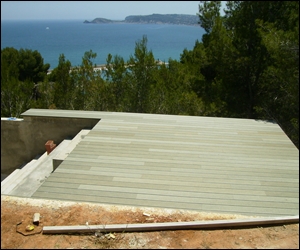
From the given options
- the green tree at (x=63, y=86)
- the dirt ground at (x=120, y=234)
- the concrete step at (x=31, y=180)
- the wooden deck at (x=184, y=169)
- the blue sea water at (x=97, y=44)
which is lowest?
the concrete step at (x=31, y=180)

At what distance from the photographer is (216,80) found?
8992 millimetres

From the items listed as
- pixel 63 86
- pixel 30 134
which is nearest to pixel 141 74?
pixel 63 86

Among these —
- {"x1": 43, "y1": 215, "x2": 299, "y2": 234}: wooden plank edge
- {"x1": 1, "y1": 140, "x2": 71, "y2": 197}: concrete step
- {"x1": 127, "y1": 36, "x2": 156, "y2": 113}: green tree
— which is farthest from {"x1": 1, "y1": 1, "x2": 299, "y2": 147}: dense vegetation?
{"x1": 43, "y1": 215, "x2": 299, "y2": 234}: wooden plank edge

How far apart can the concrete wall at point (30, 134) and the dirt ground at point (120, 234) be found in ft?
10.5

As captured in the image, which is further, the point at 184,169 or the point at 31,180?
the point at 31,180

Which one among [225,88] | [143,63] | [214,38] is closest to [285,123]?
[225,88]

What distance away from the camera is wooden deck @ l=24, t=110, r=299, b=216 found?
348cm

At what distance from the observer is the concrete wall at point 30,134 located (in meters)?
6.46

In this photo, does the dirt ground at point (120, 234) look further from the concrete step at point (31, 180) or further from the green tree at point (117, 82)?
the green tree at point (117, 82)

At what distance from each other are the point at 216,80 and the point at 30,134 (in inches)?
230

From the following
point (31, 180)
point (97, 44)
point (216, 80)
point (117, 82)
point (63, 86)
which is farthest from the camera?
point (97, 44)

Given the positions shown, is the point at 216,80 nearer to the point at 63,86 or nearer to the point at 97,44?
the point at 63,86

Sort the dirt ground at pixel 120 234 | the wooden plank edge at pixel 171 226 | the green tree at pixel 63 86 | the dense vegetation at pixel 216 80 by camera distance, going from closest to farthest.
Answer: the dirt ground at pixel 120 234 → the wooden plank edge at pixel 171 226 → the dense vegetation at pixel 216 80 → the green tree at pixel 63 86

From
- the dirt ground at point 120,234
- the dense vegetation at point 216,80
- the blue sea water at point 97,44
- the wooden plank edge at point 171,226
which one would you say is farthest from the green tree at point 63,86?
the wooden plank edge at point 171,226
